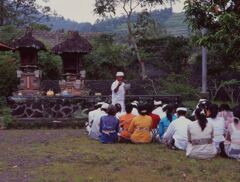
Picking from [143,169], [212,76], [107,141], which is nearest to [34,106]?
[107,141]

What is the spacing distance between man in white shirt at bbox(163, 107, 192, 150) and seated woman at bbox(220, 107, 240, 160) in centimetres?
114

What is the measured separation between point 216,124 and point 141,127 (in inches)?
90.1

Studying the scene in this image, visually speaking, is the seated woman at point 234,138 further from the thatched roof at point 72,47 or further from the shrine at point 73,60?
the thatched roof at point 72,47

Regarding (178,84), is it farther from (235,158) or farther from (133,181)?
(133,181)

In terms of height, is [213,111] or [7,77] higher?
[7,77]

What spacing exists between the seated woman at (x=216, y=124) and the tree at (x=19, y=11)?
2741 cm

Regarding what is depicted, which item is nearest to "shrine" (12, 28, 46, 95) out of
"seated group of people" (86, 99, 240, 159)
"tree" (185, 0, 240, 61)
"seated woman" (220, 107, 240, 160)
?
"seated group of people" (86, 99, 240, 159)

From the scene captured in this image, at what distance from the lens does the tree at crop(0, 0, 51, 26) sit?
37.1 meters

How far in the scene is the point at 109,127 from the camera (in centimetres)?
1308

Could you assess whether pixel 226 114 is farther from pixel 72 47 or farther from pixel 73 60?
pixel 73 60

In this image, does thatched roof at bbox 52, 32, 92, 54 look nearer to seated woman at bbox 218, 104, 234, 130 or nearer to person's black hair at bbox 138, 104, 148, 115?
person's black hair at bbox 138, 104, 148, 115

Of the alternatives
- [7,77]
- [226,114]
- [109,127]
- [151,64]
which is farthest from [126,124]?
[151,64]

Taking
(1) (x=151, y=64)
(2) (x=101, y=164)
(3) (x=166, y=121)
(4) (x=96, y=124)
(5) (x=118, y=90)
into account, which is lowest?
(2) (x=101, y=164)

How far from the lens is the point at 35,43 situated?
20297 millimetres
